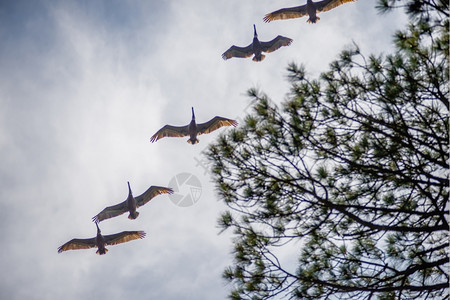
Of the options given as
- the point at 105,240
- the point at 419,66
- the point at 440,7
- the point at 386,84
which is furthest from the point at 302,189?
the point at 105,240

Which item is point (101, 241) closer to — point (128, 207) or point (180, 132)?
point (128, 207)

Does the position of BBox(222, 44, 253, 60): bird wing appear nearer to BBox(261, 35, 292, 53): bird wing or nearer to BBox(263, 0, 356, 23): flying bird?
BBox(261, 35, 292, 53): bird wing

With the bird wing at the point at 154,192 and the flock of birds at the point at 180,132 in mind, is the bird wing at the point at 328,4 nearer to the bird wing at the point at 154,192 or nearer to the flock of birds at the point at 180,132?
the flock of birds at the point at 180,132

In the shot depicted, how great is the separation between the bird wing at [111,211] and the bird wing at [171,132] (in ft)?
6.31

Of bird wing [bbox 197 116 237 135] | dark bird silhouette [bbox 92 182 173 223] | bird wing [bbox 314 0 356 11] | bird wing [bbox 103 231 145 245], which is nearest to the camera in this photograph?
bird wing [bbox 314 0 356 11]

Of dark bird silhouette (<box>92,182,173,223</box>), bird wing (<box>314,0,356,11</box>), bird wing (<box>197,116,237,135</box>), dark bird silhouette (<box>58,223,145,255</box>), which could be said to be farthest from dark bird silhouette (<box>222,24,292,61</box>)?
dark bird silhouette (<box>58,223,145,255</box>)

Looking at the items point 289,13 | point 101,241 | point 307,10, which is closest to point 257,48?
point 289,13

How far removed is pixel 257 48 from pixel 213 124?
96.6 inches

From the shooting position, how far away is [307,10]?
10.8m

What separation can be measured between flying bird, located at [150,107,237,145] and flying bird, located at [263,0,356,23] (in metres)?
2.76

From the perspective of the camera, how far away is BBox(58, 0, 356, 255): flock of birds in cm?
1096

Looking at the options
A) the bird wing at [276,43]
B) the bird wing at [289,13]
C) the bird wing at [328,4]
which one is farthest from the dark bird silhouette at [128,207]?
the bird wing at [328,4]

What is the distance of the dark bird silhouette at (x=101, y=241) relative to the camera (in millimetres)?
11797

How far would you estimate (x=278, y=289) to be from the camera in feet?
14.9
